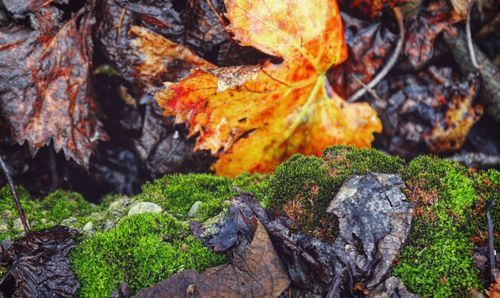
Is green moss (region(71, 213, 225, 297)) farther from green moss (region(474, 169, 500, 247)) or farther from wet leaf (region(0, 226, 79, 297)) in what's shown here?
green moss (region(474, 169, 500, 247))

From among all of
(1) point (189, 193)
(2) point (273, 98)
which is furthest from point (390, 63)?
(1) point (189, 193)

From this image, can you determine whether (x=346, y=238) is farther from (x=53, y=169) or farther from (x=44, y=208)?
(x=53, y=169)

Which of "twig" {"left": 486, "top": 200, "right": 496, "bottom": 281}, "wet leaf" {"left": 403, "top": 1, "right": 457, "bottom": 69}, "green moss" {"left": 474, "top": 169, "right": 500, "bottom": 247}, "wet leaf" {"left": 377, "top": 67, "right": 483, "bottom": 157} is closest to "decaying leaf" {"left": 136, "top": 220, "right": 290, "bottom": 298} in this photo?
"twig" {"left": 486, "top": 200, "right": 496, "bottom": 281}

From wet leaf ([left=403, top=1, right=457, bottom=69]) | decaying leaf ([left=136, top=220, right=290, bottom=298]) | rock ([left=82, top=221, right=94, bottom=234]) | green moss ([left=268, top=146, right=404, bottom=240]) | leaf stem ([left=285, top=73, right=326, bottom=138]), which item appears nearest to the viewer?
decaying leaf ([left=136, top=220, right=290, bottom=298])

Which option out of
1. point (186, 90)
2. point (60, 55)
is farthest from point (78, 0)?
point (186, 90)

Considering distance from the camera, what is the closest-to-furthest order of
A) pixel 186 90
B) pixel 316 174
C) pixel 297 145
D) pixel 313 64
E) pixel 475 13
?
1. pixel 316 174
2. pixel 186 90
3. pixel 313 64
4. pixel 297 145
5. pixel 475 13

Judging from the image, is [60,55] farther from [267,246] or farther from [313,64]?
[267,246]
